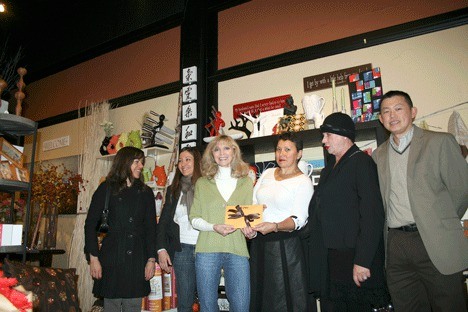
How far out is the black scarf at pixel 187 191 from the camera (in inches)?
121

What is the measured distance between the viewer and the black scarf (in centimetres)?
308

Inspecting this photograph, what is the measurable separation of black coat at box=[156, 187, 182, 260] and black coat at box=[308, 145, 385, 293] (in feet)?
3.63

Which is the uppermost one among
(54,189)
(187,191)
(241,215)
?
(54,189)

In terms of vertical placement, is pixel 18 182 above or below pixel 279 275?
above

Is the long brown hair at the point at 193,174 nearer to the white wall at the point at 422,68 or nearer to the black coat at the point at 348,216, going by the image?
the black coat at the point at 348,216

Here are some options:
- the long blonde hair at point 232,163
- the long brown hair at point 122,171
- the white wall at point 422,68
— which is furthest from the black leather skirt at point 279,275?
the white wall at point 422,68

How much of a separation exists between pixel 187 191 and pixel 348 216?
4.50 feet

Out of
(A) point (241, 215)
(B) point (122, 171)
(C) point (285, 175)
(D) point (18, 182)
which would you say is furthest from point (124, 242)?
(C) point (285, 175)

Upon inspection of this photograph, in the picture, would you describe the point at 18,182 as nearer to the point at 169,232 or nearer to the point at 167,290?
the point at 169,232

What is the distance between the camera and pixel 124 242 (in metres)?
2.94

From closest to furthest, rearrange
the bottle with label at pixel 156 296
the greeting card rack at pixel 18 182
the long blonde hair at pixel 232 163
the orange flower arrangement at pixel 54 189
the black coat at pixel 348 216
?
the black coat at pixel 348 216
the greeting card rack at pixel 18 182
the long blonde hair at pixel 232 163
the bottle with label at pixel 156 296
the orange flower arrangement at pixel 54 189

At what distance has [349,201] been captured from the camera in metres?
2.33

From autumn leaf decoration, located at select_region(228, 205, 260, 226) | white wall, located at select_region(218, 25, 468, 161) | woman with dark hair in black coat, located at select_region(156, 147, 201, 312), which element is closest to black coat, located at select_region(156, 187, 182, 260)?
woman with dark hair in black coat, located at select_region(156, 147, 201, 312)

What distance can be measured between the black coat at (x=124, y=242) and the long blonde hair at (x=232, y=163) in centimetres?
65
